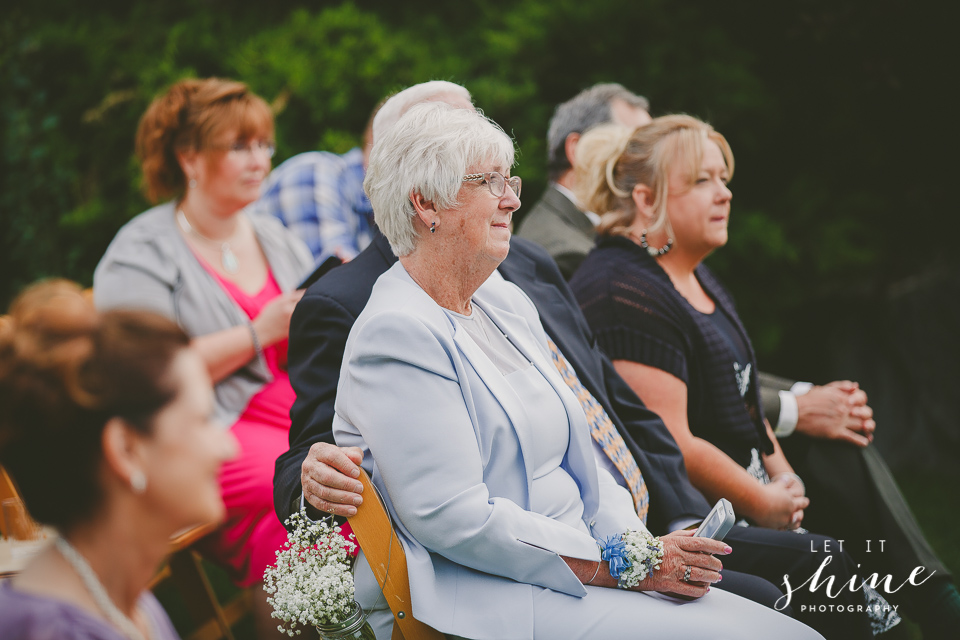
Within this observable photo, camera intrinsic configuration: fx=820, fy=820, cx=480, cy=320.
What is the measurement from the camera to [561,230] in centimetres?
382

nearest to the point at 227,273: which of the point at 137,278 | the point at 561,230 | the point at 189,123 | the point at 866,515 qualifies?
the point at 137,278

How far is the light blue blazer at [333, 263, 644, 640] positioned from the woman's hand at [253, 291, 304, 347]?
1330 mm

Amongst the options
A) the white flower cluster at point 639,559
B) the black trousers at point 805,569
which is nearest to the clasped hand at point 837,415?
the black trousers at point 805,569

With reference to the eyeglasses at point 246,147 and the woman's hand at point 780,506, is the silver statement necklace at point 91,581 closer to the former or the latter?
the woman's hand at point 780,506

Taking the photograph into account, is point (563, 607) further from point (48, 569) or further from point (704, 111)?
point (704, 111)

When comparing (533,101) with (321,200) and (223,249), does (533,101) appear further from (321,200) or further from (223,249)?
(223,249)

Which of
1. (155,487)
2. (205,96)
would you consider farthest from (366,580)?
(205,96)

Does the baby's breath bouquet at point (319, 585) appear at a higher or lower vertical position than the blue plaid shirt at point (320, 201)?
lower

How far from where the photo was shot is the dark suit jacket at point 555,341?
2.24 m

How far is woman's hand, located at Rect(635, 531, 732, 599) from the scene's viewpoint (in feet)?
6.39

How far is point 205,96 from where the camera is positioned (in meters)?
3.64

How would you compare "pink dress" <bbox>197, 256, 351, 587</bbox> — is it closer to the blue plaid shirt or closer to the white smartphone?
the blue plaid shirt

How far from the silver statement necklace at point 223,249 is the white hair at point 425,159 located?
65.4 inches

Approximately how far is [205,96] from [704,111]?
2.99 meters
